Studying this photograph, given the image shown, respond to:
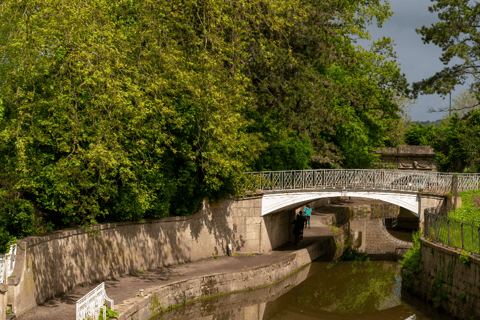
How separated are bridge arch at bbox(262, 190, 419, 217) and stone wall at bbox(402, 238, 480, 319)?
5359mm

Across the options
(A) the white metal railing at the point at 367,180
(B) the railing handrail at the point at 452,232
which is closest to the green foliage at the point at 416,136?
(A) the white metal railing at the point at 367,180

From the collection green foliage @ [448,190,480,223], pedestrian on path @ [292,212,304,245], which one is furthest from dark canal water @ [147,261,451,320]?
green foliage @ [448,190,480,223]

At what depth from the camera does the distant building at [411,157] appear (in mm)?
44281

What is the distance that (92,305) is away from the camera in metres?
11.8

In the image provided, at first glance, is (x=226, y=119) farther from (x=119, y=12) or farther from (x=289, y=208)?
(x=289, y=208)

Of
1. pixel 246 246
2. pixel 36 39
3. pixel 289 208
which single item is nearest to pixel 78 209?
pixel 36 39

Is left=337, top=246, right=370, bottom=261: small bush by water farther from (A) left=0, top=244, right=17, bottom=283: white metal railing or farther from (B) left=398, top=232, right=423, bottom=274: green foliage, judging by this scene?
(A) left=0, top=244, right=17, bottom=283: white metal railing

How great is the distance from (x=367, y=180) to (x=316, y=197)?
256cm

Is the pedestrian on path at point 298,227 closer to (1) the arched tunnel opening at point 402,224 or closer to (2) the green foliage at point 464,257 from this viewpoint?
(2) the green foliage at point 464,257

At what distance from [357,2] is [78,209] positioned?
73.5 feet

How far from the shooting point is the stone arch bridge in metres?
23.4

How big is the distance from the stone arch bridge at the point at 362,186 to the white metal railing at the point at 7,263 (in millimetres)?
11888

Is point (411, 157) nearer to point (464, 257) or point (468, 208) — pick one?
point (468, 208)

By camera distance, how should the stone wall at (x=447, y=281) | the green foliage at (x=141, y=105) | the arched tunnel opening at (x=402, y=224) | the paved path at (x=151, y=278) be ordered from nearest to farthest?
the paved path at (x=151, y=278)
the green foliage at (x=141, y=105)
the stone wall at (x=447, y=281)
the arched tunnel opening at (x=402, y=224)
